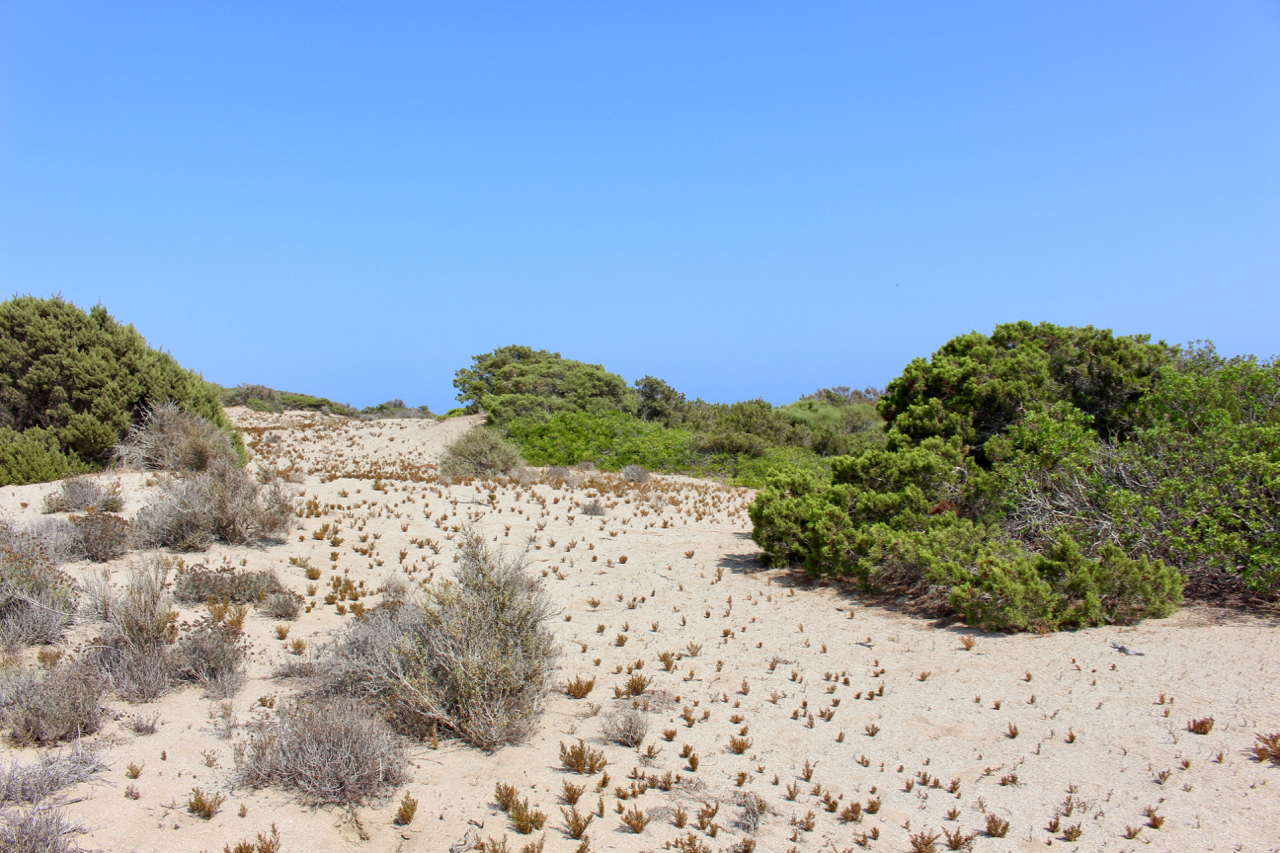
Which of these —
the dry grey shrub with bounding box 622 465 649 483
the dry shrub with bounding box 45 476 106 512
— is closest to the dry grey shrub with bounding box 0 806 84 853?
the dry shrub with bounding box 45 476 106 512

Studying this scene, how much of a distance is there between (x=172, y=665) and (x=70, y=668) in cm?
66

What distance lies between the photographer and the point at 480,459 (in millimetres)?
20188

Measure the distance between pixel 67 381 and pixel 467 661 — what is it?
40.0ft

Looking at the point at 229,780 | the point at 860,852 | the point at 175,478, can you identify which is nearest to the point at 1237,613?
the point at 860,852

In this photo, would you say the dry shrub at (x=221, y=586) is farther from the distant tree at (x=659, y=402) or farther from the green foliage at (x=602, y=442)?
the distant tree at (x=659, y=402)

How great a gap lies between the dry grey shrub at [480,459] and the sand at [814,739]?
34.9 feet

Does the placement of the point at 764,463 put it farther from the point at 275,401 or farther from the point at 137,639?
the point at 275,401

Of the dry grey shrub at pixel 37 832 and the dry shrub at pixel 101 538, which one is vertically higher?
the dry shrub at pixel 101 538

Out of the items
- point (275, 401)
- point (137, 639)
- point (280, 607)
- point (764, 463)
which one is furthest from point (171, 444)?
point (275, 401)

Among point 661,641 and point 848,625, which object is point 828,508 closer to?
point 848,625

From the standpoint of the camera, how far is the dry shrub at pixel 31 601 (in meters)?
6.09

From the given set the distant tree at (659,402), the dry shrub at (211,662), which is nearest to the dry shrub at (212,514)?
the dry shrub at (211,662)

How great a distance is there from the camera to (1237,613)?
6984 millimetres

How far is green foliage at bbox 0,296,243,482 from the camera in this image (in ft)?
41.8
